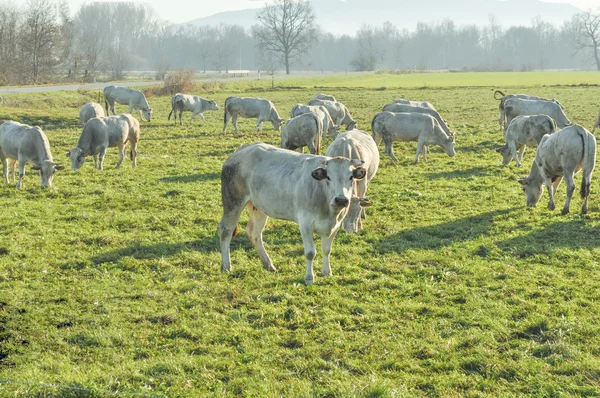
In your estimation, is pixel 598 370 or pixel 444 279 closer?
pixel 598 370

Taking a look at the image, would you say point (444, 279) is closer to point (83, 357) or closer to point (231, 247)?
point (231, 247)

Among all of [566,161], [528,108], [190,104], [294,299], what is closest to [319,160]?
[294,299]

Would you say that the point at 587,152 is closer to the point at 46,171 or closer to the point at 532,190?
the point at 532,190

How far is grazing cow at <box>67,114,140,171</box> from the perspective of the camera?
17.9 metres

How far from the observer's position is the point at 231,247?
11031 mm

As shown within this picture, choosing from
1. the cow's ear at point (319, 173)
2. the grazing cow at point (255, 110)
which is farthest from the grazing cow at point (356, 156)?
the grazing cow at point (255, 110)

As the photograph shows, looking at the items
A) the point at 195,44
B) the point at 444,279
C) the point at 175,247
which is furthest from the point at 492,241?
the point at 195,44

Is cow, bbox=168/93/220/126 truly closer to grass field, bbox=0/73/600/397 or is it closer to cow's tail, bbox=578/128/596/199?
grass field, bbox=0/73/600/397

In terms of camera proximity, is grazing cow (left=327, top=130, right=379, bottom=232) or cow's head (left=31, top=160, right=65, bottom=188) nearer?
grazing cow (left=327, top=130, right=379, bottom=232)

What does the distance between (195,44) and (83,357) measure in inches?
7402

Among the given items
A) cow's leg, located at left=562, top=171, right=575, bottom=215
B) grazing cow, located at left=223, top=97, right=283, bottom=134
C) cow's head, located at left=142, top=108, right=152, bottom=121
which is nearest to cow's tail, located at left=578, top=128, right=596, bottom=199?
cow's leg, located at left=562, top=171, right=575, bottom=215

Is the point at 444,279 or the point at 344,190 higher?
the point at 344,190

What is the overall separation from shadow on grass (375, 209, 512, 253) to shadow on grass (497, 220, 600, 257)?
2.61 feet

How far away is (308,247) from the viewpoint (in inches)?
357
